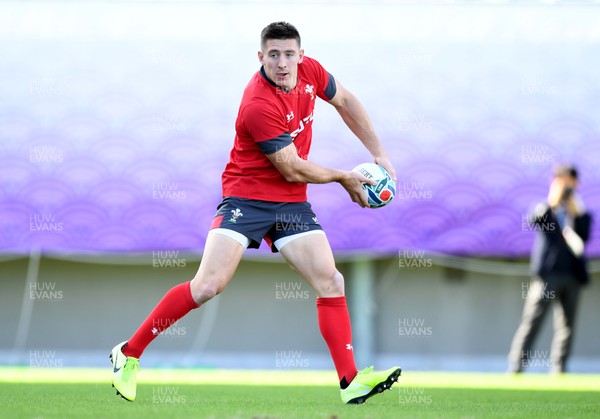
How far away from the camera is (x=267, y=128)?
5.86 m

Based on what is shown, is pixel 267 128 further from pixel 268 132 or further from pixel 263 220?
pixel 263 220

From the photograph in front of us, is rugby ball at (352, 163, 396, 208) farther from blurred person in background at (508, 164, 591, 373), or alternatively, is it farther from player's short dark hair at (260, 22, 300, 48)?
blurred person in background at (508, 164, 591, 373)

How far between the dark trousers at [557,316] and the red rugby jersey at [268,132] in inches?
180

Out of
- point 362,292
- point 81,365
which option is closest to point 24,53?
point 81,365

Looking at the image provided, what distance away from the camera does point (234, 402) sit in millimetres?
6367

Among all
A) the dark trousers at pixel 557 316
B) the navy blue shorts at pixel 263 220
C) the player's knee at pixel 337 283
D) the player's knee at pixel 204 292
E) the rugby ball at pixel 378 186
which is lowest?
the dark trousers at pixel 557 316

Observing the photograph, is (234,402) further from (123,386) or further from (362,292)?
(362,292)

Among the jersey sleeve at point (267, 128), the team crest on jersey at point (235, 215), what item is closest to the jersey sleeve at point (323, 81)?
the jersey sleeve at point (267, 128)

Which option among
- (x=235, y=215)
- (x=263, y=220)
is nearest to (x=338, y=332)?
(x=263, y=220)

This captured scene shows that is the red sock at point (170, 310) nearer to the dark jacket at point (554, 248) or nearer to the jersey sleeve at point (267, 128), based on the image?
the jersey sleeve at point (267, 128)

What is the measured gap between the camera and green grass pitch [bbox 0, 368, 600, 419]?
5.62 meters

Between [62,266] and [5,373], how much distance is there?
7.90ft

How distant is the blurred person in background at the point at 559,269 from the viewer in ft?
33.2

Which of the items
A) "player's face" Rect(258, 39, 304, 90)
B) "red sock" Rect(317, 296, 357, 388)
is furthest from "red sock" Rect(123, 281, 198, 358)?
"player's face" Rect(258, 39, 304, 90)
